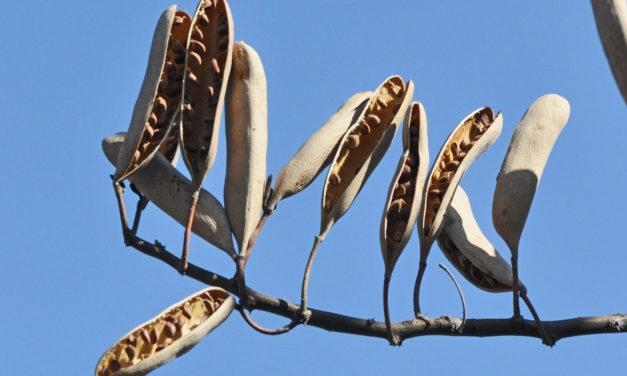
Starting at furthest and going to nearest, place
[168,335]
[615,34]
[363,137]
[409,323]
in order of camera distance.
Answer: [363,137] → [409,323] → [168,335] → [615,34]

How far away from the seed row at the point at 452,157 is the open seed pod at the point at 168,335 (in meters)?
0.88

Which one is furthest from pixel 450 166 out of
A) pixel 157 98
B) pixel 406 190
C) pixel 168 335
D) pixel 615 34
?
pixel 168 335

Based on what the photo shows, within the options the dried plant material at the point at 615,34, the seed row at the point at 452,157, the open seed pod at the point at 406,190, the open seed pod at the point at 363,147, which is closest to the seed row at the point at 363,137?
the open seed pod at the point at 363,147

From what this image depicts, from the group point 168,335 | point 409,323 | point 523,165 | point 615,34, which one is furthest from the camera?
point 523,165

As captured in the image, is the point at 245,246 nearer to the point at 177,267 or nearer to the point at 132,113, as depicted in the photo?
the point at 177,267

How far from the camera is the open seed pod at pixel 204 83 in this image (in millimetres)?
4867

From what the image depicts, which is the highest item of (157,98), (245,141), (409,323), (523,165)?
(157,98)

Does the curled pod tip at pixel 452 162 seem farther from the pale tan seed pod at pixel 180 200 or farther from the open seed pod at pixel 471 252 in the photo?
the pale tan seed pod at pixel 180 200

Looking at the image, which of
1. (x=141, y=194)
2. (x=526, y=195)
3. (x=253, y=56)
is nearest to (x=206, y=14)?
(x=253, y=56)

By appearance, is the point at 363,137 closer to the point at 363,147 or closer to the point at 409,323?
the point at 363,147

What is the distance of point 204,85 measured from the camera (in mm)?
4996

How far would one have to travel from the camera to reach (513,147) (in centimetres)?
509

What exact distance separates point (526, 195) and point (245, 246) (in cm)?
104

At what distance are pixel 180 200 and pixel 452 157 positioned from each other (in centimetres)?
104
